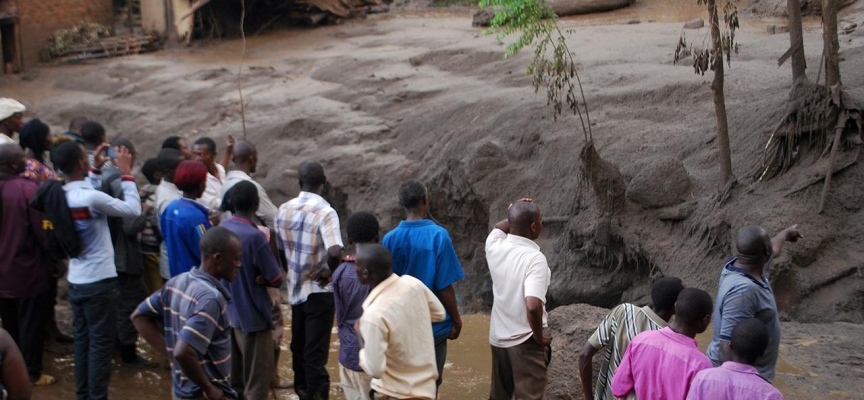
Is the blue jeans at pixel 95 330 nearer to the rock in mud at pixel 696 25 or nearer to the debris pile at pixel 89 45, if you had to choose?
the rock in mud at pixel 696 25

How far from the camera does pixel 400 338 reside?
4.32 meters

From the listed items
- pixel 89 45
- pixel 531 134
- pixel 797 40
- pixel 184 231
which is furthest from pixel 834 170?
pixel 89 45

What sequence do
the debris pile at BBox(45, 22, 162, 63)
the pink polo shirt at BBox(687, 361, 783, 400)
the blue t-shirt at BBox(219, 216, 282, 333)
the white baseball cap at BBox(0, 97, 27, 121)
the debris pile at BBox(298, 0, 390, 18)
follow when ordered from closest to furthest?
the pink polo shirt at BBox(687, 361, 783, 400), the blue t-shirt at BBox(219, 216, 282, 333), the white baseball cap at BBox(0, 97, 27, 121), the debris pile at BBox(45, 22, 162, 63), the debris pile at BBox(298, 0, 390, 18)

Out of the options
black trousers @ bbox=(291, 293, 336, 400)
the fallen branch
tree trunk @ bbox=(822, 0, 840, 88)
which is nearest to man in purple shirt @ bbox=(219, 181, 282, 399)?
black trousers @ bbox=(291, 293, 336, 400)

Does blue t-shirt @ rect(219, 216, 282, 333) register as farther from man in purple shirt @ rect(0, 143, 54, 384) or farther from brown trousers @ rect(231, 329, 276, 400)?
man in purple shirt @ rect(0, 143, 54, 384)

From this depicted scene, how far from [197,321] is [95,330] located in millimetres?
2079

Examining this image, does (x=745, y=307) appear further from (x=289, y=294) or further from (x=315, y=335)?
(x=289, y=294)

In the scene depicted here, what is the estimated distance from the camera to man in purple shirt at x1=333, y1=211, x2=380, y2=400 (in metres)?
5.08

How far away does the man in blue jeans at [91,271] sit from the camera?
19.2ft

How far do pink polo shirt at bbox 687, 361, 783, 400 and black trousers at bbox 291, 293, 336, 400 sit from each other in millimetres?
2796

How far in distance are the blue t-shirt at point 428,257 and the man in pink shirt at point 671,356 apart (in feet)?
4.64

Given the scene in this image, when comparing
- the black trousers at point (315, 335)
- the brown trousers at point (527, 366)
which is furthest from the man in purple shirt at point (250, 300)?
the brown trousers at point (527, 366)

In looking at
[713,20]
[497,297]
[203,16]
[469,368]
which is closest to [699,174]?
[713,20]

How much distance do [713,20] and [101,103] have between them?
1047cm
